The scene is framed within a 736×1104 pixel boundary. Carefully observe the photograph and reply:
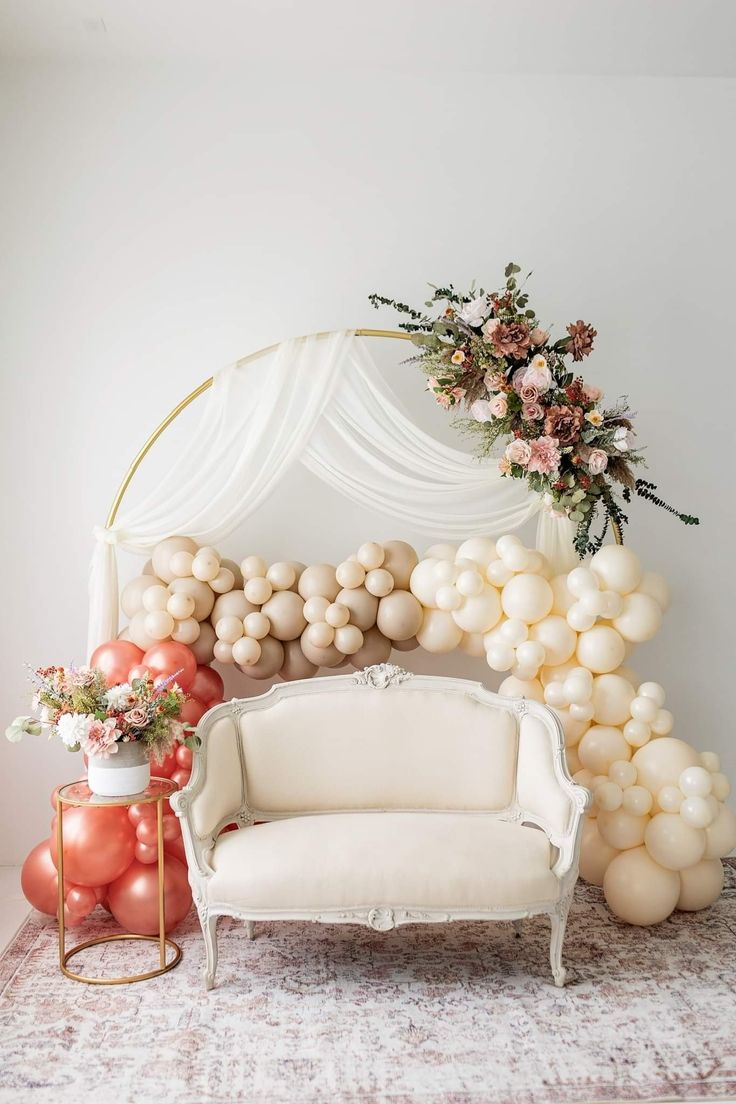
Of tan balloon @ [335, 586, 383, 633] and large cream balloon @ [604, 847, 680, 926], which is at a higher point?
tan balloon @ [335, 586, 383, 633]

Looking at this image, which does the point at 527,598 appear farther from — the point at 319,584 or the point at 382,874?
the point at 382,874

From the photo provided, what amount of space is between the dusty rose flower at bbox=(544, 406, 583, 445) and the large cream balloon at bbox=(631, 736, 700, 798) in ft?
4.06

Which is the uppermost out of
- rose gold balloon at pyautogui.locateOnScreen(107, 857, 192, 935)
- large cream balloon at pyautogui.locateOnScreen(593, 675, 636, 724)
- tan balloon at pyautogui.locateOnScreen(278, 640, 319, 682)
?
tan balloon at pyautogui.locateOnScreen(278, 640, 319, 682)

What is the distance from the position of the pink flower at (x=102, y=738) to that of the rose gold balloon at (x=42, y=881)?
65cm

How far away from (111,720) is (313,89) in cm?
304

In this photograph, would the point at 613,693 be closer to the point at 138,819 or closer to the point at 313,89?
the point at 138,819

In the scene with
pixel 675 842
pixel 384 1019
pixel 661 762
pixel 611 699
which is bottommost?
pixel 384 1019

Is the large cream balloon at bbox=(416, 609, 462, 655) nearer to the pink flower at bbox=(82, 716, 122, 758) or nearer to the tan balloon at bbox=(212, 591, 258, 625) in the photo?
the tan balloon at bbox=(212, 591, 258, 625)

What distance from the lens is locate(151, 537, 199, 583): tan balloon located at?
3711mm

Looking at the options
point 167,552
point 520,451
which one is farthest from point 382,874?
point 520,451

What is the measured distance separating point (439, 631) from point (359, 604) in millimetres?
337

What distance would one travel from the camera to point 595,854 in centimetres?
371

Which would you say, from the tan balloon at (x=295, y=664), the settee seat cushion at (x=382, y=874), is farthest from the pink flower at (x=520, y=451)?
the settee seat cushion at (x=382, y=874)

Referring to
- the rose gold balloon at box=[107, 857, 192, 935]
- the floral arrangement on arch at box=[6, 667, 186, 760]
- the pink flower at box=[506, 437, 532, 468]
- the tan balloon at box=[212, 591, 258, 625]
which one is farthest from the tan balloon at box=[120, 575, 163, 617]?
the pink flower at box=[506, 437, 532, 468]
